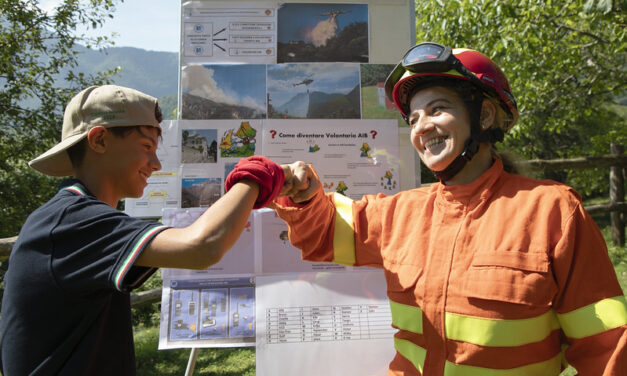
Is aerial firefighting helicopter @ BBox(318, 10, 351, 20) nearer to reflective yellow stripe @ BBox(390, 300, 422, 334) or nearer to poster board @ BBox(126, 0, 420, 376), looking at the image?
poster board @ BBox(126, 0, 420, 376)

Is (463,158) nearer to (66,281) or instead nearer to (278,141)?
(278,141)

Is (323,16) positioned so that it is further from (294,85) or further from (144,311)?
(144,311)

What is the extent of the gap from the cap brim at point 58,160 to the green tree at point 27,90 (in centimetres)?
643

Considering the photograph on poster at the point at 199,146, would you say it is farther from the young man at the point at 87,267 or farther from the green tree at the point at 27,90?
the green tree at the point at 27,90

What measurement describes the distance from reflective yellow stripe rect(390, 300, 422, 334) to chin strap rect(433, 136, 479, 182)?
63cm

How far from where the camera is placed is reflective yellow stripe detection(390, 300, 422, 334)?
6.57 feet

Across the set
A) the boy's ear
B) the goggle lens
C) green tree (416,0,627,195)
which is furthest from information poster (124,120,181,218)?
green tree (416,0,627,195)

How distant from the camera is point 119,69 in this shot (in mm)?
8516

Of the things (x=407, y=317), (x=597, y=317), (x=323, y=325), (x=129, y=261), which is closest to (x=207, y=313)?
(x=323, y=325)

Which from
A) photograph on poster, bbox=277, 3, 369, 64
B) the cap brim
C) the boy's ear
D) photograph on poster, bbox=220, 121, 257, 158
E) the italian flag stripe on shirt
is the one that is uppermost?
photograph on poster, bbox=277, 3, 369, 64

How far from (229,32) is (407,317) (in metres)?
1.94

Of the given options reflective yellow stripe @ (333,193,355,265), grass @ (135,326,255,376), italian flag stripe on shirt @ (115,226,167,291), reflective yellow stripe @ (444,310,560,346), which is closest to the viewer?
italian flag stripe on shirt @ (115,226,167,291)

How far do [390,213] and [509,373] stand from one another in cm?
87

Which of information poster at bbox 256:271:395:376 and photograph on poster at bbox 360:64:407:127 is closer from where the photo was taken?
information poster at bbox 256:271:395:376
